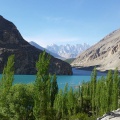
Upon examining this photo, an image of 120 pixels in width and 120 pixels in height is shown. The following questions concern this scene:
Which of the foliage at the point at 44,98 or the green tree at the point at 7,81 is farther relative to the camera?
the green tree at the point at 7,81

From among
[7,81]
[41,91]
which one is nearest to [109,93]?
[7,81]

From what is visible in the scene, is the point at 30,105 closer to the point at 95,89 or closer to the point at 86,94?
the point at 95,89

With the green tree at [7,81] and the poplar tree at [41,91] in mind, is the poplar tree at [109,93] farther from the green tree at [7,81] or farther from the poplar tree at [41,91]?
the poplar tree at [41,91]

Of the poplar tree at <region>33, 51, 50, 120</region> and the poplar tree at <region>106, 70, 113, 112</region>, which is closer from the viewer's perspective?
the poplar tree at <region>33, 51, 50, 120</region>

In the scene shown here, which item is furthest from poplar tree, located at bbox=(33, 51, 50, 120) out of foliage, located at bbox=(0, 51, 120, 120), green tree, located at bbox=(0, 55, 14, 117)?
green tree, located at bbox=(0, 55, 14, 117)

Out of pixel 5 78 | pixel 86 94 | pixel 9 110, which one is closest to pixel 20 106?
pixel 9 110

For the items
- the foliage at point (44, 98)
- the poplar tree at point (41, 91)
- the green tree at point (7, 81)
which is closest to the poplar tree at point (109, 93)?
the foliage at point (44, 98)

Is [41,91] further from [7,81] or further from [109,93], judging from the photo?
[109,93]

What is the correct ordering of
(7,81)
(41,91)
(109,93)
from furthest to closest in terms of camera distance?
1. (109,93)
2. (7,81)
3. (41,91)

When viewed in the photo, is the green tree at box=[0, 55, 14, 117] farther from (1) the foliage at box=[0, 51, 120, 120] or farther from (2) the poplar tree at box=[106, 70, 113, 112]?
(2) the poplar tree at box=[106, 70, 113, 112]

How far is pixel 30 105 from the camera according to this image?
64.5m

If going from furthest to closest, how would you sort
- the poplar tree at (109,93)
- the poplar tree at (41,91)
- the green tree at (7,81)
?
the poplar tree at (109,93) < the green tree at (7,81) < the poplar tree at (41,91)

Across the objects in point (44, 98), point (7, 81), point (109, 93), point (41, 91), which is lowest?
point (109, 93)

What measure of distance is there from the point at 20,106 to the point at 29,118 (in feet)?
12.2
